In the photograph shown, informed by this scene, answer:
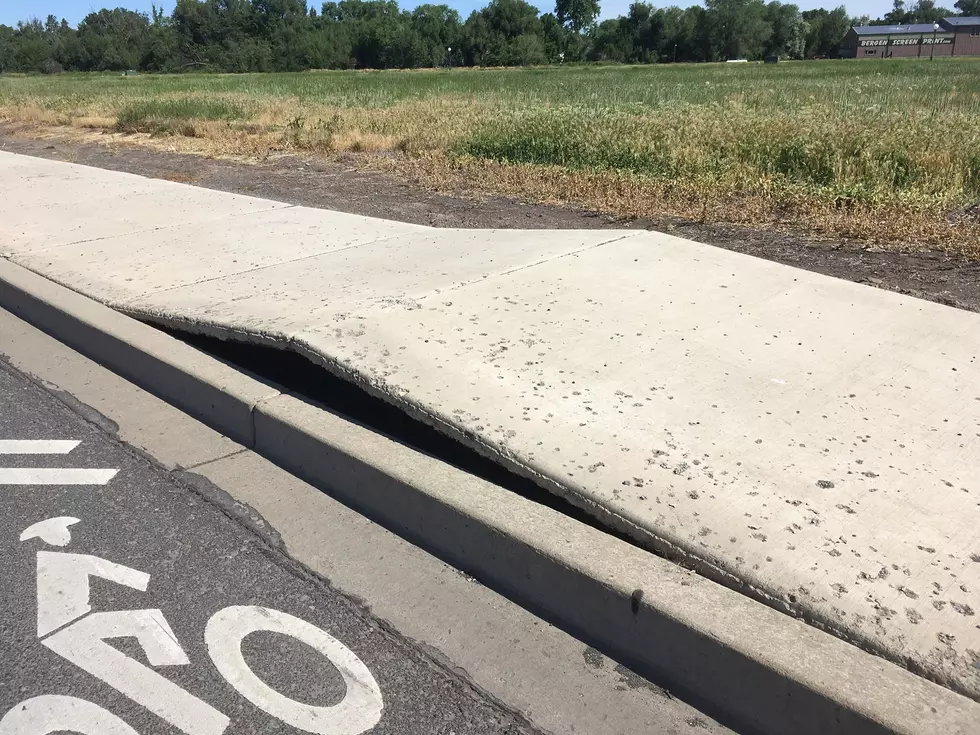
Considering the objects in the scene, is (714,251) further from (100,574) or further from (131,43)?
(131,43)

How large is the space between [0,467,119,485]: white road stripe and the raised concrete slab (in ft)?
3.33

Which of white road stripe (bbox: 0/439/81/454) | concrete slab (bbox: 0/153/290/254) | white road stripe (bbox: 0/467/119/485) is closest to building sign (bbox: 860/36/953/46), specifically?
concrete slab (bbox: 0/153/290/254)

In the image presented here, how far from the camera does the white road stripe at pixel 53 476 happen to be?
3.58m

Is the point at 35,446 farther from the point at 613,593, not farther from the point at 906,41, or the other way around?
the point at 906,41

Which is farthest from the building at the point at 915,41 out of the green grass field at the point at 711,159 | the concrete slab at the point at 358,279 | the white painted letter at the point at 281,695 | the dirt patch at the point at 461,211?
the white painted letter at the point at 281,695

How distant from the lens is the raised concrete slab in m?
2.51

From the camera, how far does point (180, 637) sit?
2604mm

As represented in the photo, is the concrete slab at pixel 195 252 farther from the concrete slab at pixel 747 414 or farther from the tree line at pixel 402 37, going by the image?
the tree line at pixel 402 37

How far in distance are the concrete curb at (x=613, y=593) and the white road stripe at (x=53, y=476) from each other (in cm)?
58

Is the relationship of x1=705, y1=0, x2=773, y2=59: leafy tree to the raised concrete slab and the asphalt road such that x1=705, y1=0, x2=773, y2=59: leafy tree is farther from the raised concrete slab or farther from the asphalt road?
the asphalt road

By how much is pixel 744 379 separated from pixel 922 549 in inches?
48.9

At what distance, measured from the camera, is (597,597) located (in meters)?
2.48

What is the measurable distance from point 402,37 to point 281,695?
130 metres

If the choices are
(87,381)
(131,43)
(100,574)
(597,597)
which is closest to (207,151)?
(87,381)
